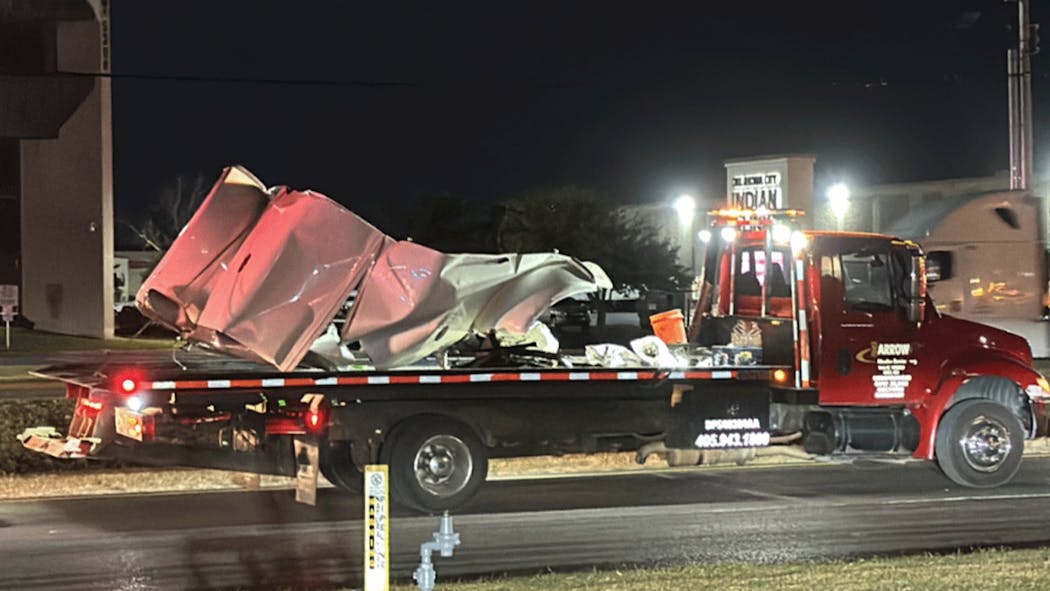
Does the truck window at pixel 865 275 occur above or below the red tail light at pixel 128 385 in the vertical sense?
above

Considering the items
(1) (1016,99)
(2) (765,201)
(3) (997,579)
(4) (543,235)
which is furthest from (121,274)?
(3) (997,579)

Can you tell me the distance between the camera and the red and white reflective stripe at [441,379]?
11.8 meters

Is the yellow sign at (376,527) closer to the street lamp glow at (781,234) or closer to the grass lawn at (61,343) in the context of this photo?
the street lamp glow at (781,234)

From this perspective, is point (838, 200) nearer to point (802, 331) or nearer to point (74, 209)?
point (74, 209)

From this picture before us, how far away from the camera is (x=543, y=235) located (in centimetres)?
6669

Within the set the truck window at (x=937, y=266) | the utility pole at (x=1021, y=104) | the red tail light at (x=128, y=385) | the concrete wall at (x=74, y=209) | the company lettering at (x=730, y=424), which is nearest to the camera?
the red tail light at (x=128, y=385)

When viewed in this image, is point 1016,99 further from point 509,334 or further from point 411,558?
point 411,558

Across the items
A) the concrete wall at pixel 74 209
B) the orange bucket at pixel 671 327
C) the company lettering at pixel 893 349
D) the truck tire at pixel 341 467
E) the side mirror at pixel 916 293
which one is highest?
the concrete wall at pixel 74 209

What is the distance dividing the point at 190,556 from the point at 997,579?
5.57 metres

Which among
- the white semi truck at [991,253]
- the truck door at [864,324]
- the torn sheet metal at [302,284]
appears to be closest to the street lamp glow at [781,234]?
the truck door at [864,324]

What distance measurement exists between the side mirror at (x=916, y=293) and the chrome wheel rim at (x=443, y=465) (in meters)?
4.58

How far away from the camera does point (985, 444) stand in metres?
14.4

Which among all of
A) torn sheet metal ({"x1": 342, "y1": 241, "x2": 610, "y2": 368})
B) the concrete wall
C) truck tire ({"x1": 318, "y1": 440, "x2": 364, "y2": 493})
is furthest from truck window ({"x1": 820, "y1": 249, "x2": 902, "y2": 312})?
the concrete wall

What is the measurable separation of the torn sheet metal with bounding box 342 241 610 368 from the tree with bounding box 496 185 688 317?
50081 millimetres
